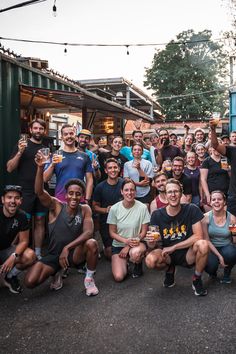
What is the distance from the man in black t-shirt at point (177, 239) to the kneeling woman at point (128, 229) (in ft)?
1.30

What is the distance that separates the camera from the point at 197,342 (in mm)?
2982

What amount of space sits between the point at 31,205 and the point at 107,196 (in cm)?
117

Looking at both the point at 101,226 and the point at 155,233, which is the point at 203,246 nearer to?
the point at 155,233

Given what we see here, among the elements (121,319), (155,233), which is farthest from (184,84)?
(121,319)

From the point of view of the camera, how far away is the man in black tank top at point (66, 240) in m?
4.04

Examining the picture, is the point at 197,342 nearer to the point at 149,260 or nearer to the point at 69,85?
the point at 149,260

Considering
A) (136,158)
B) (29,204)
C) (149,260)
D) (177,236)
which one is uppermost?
(136,158)

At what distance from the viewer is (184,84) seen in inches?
1465

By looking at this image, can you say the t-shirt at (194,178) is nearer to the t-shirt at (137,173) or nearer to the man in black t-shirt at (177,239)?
the t-shirt at (137,173)

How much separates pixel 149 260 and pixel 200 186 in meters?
2.42

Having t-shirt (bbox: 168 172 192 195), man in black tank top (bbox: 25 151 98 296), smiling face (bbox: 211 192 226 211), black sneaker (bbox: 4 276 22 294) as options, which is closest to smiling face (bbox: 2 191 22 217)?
man in black tank top (bbox: 25 151 98 296)

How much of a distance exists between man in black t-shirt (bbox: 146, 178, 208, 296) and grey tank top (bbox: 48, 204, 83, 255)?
92 cm

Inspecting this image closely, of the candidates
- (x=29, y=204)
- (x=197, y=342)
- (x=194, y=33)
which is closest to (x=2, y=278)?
(x=29, y=204)

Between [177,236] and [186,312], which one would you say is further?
[177,236]
